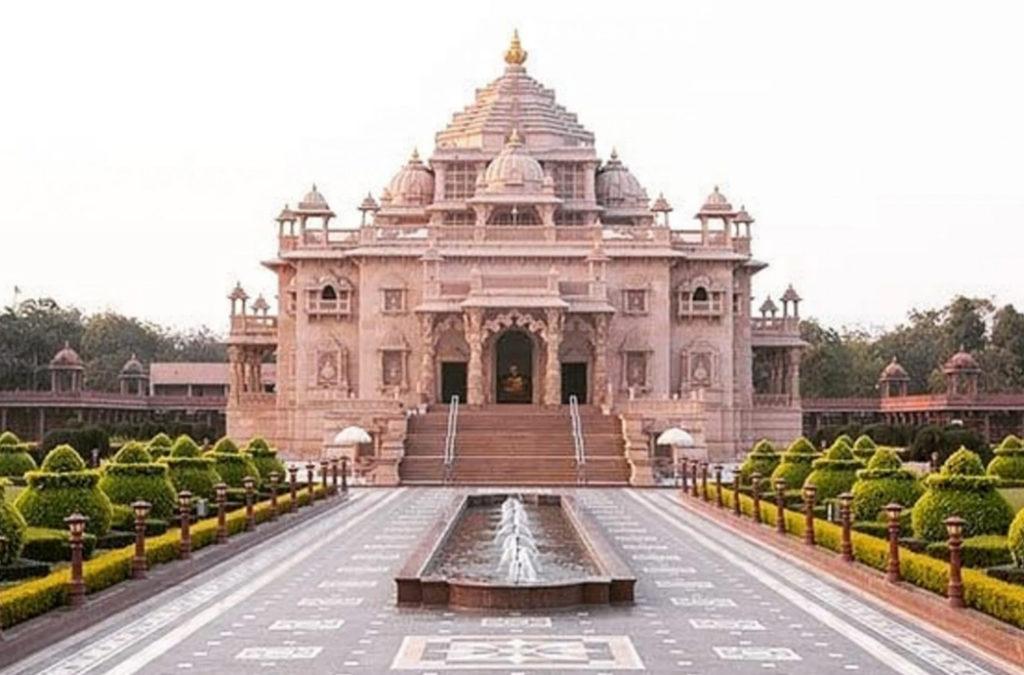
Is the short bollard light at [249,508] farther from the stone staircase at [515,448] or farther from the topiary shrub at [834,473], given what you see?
the stone staircase at [515,448]

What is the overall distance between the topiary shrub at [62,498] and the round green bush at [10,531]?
144 inches

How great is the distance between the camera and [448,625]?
602 inches

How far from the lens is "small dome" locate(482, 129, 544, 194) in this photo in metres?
58.2

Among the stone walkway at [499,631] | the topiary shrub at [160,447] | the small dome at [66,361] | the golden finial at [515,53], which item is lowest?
the stone walkway at [499,631]

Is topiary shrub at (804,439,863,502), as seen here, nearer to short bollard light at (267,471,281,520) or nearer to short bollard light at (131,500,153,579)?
short bollard light at (267,471,281,520)

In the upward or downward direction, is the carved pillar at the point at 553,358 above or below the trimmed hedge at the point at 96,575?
above

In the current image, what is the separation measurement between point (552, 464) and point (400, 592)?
89.8ft

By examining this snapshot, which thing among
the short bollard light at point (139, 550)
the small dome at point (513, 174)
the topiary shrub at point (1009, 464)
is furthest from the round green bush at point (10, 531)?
the small dome at point (513, 174)

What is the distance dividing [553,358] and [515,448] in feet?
23.7

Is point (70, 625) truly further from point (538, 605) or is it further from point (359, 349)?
point (359, 349)

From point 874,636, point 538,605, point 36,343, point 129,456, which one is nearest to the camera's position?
point 874,636

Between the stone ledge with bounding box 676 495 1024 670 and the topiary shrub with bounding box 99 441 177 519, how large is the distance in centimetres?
881

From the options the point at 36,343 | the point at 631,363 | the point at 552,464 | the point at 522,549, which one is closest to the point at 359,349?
the point at 631,363

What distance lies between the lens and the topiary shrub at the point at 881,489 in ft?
78.3
